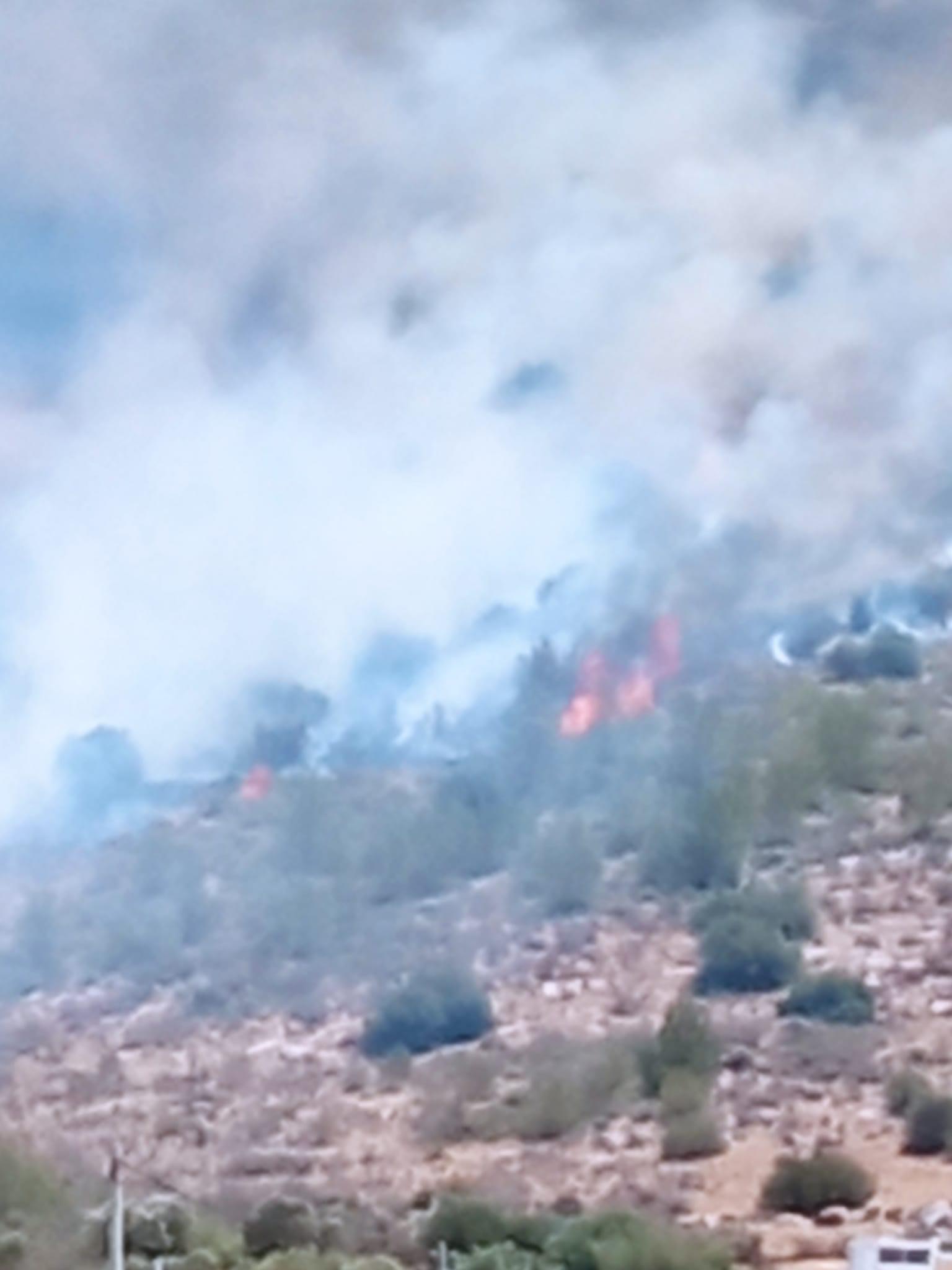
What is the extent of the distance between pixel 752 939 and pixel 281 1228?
2330 millimetres

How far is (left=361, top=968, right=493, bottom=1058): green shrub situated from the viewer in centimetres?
1605

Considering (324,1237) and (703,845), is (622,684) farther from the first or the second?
(324,1237)

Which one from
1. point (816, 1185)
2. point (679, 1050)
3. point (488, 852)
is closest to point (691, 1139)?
point (679, 1050)

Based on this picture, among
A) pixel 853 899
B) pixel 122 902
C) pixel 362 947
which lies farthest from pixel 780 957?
pixel 122 902

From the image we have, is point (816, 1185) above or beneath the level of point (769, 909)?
beneath

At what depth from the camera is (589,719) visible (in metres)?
16.6

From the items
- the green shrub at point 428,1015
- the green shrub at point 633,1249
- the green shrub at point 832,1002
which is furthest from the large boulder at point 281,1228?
the green shrub at point 832,1002

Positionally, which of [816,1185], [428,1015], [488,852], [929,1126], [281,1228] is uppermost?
[488,852]

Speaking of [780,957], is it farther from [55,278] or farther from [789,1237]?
[55,278]

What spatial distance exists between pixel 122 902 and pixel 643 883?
7.45 feet

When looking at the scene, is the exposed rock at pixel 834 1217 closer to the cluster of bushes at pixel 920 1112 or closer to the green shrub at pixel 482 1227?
the cluster of bushes at pixel 920 1112

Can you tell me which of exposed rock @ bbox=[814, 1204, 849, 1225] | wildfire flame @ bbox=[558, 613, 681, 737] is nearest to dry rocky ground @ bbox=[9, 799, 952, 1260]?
exposed rock @ bbox=[814, 1204, 849, 1225]

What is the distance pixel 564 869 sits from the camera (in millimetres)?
16250

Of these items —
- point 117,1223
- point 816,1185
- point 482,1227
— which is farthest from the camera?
point 482,1227
